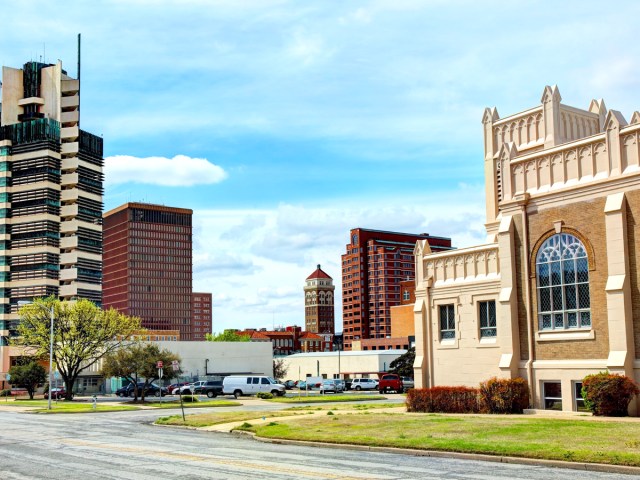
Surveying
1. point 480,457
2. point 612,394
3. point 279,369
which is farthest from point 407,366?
point 480,457

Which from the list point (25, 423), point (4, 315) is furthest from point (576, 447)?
point (4, 315)

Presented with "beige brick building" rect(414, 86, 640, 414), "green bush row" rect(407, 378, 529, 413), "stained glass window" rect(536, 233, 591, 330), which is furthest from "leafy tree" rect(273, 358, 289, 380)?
"stained glass window" rect(536, 233, 591, 330)

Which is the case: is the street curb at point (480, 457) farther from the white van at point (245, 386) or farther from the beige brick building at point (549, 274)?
the white van at point (245, 386)

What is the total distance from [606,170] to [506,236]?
5352mm

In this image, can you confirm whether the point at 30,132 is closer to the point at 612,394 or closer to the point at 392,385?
the point at 392,385

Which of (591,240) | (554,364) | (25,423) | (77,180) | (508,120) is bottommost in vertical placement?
(25,423)

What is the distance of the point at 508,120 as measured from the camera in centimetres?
4019

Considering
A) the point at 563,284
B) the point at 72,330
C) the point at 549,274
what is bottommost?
the point at 72,330

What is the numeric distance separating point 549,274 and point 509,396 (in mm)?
5415

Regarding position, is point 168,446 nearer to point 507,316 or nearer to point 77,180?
point 507,316

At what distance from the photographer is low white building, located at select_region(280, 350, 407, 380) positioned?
11244cm

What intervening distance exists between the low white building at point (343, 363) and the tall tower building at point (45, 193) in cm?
3700

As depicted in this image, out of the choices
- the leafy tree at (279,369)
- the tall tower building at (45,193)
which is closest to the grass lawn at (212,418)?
the leafy tree at (279,369)

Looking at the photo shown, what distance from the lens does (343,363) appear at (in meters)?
118
